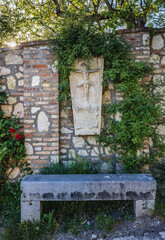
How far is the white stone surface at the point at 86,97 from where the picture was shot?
338 centimetres

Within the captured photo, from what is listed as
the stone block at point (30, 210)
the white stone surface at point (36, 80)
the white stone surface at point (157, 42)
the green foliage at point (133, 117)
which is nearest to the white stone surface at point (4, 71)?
the white stone surface at point (36, 80)

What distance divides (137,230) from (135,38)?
317 cm

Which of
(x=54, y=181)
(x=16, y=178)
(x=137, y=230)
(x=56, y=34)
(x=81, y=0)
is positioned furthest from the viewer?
(x=81, y=0)

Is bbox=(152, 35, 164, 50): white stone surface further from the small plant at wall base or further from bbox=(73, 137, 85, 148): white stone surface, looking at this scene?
bbox=(73, 137, 85, 148): white stone surface

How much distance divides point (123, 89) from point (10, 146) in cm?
237

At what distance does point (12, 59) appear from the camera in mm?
3619

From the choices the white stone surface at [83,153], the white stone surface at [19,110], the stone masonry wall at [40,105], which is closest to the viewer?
the stone masonry wall at [40,105]

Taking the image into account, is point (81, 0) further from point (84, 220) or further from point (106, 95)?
point (84, 220)

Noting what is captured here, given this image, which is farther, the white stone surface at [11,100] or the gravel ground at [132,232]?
the white stone surface at [11,100]

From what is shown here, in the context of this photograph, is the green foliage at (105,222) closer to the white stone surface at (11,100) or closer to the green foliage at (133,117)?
the green foliage at (133,117)

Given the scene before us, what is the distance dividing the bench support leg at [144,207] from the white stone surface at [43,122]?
2.02 meters

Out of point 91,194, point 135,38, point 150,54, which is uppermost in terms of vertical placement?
point 135,38

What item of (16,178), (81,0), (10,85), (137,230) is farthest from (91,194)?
(81,0)

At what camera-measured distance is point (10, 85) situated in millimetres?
3648
